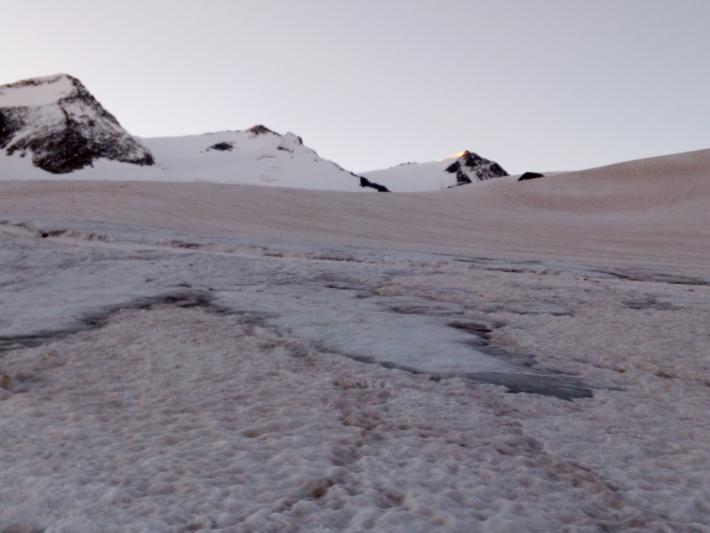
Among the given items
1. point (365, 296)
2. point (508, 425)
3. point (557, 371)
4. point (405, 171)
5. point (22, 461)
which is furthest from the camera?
point (405, 171)

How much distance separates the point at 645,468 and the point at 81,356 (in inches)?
58.8

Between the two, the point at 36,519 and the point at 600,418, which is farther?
the point at 600,418

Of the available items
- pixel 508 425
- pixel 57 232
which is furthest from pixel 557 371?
pixel 57 232

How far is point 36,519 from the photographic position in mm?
1163

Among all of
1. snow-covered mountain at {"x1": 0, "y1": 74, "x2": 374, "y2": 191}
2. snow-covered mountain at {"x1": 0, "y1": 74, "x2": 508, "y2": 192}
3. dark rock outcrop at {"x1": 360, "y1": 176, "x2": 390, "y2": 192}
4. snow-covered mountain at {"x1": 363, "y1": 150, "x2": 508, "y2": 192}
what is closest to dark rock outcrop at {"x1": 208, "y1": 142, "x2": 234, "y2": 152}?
snow-covered mountain at {"x1": 0, "y1": 74, "x2": 508, "y2": 192}

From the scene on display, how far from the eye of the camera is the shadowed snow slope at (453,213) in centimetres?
797

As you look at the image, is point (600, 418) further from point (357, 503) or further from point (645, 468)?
point (357, 503)

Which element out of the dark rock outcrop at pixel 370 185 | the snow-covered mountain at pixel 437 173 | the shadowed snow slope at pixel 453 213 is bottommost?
the shadowed snow slope at pixel 453 213

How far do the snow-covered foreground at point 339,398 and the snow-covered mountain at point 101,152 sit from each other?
229 ft

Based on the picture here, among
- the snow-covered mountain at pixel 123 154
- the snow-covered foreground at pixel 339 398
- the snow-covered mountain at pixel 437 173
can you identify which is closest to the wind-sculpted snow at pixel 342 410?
the snow-covered foreground at pixel 339 398

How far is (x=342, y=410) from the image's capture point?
170 cm

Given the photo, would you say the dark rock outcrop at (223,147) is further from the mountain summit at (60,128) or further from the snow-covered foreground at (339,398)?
the snow-covered foreground at (339,398)

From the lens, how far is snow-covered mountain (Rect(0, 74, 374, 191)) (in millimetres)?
76938

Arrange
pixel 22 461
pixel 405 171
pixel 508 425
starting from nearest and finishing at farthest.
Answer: pixel 22 461 < pixel 508 425 < pixel 405 171
